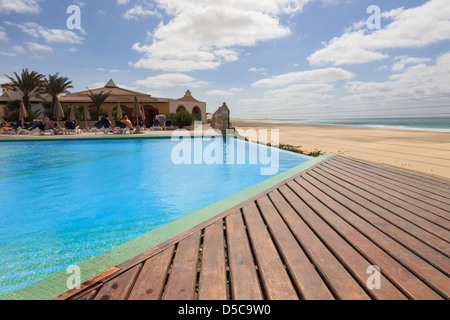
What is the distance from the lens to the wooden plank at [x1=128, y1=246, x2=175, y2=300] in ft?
4.70

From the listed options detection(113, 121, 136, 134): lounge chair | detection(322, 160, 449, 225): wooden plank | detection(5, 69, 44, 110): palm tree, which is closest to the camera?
detection(322, 160, 449, 225): wooden plank

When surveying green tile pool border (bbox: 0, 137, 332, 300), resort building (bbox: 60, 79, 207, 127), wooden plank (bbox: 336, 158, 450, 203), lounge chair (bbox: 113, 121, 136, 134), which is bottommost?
green tile pool border (bbox: 0, 137, 332, 300)

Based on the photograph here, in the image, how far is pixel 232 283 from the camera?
153cm

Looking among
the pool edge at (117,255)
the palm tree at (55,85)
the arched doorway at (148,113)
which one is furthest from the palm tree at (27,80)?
the pool edge at (117,255)

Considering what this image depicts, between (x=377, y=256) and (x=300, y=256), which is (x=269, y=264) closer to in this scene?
(x=300, y=256)

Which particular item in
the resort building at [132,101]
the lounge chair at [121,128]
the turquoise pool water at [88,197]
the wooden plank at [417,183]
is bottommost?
the turquoise pool water at [88,197]

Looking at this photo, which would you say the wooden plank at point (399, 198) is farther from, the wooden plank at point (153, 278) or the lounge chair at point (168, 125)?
the lounge chair at point (168, 125)

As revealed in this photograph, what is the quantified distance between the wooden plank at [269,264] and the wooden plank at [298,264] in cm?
5

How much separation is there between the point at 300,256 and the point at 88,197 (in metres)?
5.13

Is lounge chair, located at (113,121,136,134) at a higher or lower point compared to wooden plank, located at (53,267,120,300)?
higher

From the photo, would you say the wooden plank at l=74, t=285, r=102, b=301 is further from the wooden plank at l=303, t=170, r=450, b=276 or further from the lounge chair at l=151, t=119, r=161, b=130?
the lounge chair at l=151, t=119, r=161, b=130

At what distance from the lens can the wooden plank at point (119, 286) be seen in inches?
56.3

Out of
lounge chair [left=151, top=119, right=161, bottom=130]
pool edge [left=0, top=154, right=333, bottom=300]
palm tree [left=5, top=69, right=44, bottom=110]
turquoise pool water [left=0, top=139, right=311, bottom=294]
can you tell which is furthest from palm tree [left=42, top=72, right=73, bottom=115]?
pool edge [left=0, top=154, right=333, bottom=300]
